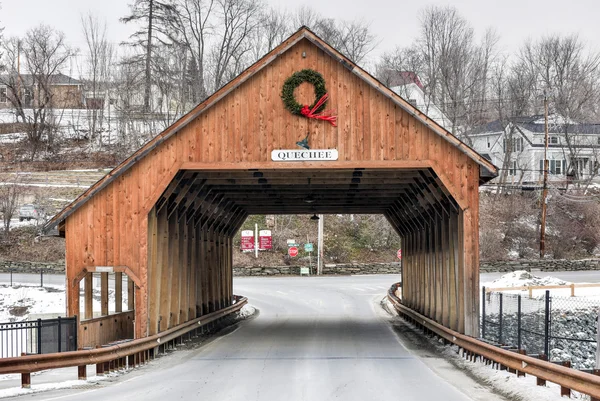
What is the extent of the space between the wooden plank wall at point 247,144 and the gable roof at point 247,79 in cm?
18

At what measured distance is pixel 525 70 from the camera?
78312 mm

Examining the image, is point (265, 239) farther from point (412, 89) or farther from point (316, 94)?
point (316, 94)

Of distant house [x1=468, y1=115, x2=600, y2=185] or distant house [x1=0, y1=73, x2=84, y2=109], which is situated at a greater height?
distant house [x1=0, y1=73, x2=84, y2=109]

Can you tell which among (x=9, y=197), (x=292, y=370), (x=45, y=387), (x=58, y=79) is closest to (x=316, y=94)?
(x=292, y=370)

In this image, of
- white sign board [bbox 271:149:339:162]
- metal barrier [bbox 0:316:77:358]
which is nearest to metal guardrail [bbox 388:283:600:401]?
white sign board [bbox 271:149:339:162]

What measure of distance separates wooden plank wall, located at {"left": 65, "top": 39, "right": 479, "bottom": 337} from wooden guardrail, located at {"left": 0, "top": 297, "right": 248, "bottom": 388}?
1.00 metres

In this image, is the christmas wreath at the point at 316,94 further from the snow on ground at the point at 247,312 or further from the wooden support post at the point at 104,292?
the snow on ground at the point at 247,312

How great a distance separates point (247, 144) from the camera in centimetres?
2058

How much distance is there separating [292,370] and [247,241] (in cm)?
4036

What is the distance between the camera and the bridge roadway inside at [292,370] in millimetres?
13759

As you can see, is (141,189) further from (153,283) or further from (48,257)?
(48,257)

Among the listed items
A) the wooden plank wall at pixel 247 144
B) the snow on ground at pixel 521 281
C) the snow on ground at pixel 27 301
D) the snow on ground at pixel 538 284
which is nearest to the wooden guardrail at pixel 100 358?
the wooden plank wall at pixel 247 144

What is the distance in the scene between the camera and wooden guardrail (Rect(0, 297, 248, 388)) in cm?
1427

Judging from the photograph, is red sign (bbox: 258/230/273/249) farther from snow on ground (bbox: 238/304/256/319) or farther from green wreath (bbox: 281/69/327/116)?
green wreath (bbox: 281/69/327/116)
